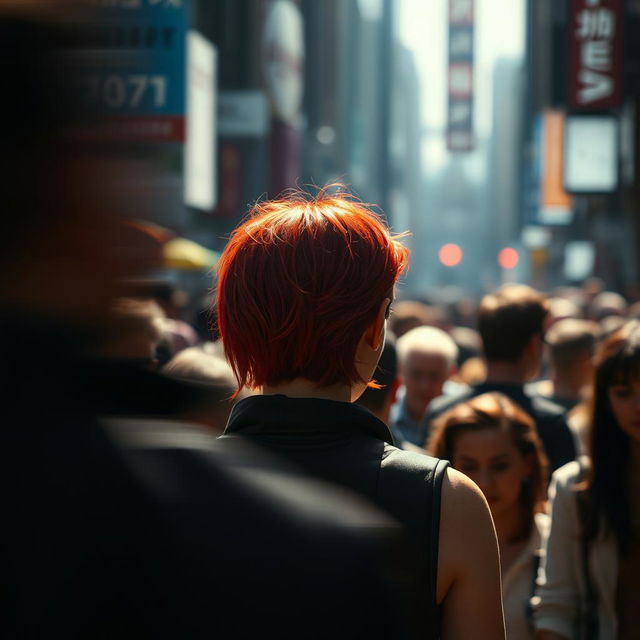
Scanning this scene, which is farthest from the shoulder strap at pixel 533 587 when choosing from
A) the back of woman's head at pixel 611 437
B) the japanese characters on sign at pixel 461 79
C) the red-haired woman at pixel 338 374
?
the japanese characters on sign at pixel 461 79

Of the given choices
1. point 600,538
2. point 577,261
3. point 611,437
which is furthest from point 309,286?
point 577,261

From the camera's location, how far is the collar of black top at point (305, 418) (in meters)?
1.96

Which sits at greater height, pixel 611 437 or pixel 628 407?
pixel 628 407

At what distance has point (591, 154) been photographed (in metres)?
21.2

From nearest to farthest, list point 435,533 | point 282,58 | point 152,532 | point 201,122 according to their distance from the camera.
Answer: point 152,532
point 435,533
point 201,122
point 282,58

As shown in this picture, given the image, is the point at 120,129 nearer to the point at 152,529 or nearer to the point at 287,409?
the point at 152,529

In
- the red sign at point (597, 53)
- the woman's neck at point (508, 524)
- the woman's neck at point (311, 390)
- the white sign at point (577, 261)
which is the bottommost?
the white sign at point (577, 261)

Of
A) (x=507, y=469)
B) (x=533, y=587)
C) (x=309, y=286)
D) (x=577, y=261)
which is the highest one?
(x=309, y=286)

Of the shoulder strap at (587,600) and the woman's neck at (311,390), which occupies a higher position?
the woman's neck at (311,390)

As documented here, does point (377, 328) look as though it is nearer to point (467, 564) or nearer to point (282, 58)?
point (467, 564)

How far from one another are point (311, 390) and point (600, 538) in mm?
1922

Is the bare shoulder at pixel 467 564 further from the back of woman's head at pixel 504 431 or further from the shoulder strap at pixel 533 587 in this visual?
the back of woman's head at pixel 504 431

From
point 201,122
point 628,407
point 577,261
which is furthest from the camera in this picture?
point 577,261

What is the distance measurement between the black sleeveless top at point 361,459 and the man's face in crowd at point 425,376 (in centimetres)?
426
